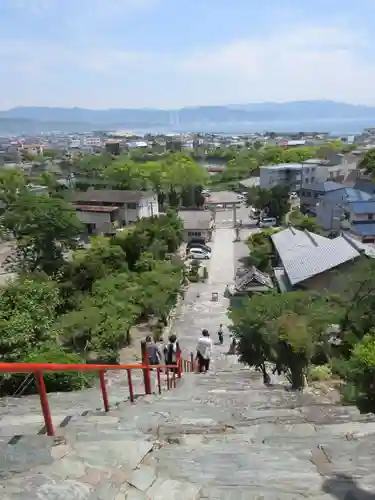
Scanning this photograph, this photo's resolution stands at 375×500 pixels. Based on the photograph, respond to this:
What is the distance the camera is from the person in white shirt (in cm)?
1122

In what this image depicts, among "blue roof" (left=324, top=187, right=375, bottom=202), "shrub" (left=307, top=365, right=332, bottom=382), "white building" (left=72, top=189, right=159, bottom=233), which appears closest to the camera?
"shrub" (left=307, top=365, right=332, bottom=382)

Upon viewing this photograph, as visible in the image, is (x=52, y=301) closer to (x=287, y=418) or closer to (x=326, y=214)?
(x=287, y=418)

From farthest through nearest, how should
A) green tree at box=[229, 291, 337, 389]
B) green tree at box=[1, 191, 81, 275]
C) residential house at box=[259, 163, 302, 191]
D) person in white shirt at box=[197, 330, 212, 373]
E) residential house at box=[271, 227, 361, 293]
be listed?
1. residential house at box=[259, 163, 302, 191]
2. green tree at box=[1, 191, 81, 275]
3. residential house at box=[271, 227, 361, 293]
4. green tree at box=[229, 291, 337, 389]
5. person in white shirt at box=[197, 330, 212, 373]

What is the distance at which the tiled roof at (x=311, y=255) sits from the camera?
23.6 meters

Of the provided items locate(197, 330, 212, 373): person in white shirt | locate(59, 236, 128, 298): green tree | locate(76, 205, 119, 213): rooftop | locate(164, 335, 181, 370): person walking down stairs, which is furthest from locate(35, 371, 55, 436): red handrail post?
locate(76, 205, 119, 213): rooftop

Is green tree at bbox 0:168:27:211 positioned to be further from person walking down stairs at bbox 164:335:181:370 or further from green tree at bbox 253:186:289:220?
person walking down stairs at bbox 164:335:181:370

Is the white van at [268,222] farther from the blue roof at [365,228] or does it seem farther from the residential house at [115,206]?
the blue roof at [365,228]

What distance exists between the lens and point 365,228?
36.3 metres

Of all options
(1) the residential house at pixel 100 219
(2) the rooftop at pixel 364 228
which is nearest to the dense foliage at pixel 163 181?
(1) the residential house at pixel 100 219

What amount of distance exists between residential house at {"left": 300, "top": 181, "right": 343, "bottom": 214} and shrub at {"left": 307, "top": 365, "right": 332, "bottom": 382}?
114 feet

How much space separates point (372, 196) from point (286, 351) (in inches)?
1350

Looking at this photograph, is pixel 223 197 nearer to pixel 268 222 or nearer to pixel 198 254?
pixel 268 222

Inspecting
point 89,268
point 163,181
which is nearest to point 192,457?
point 89,268

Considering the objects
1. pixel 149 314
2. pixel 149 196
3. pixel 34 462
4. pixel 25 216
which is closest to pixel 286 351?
pixel 34 462
